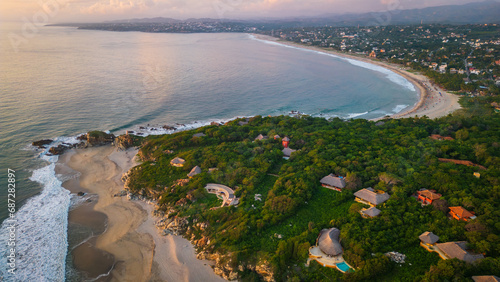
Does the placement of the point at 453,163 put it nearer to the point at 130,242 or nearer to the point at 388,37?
the point at 130,242

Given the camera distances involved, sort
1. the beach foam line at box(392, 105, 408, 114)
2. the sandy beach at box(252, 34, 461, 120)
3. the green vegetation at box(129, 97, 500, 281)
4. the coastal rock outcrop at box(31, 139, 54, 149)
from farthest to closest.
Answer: the beach foam line at box(392, 105, 408, 114)
the sandy beach at box(252, 34, 461, 120)
the coastal rock outcrop at box(31, 139, 54, 149)
the green vegetation at box(129, 97, 500, 281)

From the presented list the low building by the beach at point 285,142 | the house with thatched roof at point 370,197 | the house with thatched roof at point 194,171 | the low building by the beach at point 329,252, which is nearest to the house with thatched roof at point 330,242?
the low building by the beach at point 329,252

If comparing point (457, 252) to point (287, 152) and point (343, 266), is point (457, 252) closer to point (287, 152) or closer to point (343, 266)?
point (343, 266)

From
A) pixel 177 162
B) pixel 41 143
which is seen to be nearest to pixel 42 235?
pixel 177 162

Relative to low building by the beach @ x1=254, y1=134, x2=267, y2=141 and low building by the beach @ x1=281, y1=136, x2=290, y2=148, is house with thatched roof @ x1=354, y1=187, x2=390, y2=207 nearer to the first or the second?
low building by the beach @ x1=281, y1=136, x2=290, y2=148

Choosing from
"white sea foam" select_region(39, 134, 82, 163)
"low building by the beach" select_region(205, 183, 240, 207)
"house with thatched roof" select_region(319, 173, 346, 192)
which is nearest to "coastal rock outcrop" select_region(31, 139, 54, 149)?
"white sea foam" select_region(39, 134, 82, 163)
